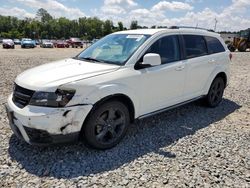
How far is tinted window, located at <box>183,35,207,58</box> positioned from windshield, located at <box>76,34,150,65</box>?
1.05 m

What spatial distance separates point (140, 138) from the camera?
4.34 meters

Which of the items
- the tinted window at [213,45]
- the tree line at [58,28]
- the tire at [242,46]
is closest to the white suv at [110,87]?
the tinted window at [213,45]

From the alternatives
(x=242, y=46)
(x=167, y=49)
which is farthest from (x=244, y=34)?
(x=167, y=49)

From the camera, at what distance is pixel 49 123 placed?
10.8 ft

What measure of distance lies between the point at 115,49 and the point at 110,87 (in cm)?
110

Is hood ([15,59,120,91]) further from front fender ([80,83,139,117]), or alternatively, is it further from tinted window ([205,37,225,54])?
tinted window ([205,37,225,54])

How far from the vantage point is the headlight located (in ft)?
Answer: 10.9

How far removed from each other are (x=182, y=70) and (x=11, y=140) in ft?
10.5

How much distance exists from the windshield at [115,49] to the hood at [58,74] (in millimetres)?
244

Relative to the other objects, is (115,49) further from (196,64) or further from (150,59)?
(196,64)

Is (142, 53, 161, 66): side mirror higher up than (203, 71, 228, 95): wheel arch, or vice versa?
(142, 53, 161, 66): side mirror

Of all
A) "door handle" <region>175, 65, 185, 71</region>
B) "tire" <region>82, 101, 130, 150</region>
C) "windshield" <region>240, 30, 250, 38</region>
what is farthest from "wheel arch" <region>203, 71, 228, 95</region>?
"windshield" <region>240, 30, 250, 38</region>

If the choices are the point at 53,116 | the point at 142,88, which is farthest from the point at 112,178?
the point at 142,88

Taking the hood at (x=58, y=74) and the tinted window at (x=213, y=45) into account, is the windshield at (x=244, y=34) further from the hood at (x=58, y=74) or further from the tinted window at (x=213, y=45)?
the hood at (x=58, y=74)
